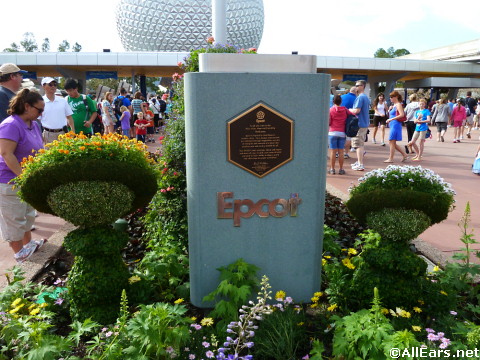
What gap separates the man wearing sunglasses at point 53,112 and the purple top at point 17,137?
2.95 metres

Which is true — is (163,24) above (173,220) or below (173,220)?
above

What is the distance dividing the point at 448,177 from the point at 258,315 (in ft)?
26.5

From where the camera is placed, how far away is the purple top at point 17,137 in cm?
448

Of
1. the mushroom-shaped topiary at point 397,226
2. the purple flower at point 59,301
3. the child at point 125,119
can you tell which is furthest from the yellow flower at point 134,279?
the child at point 125,119

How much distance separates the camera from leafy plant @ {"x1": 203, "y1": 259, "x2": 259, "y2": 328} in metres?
3.17

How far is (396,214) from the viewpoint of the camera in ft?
11.0

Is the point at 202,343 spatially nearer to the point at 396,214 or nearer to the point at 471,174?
the point at 396,214

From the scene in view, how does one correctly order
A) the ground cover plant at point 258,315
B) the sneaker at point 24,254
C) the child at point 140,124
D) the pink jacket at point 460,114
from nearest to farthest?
the ground cover plant at point 258,315, the sneaker at point 24,254, the child at point 140,124, the pink jacket at point 460,114

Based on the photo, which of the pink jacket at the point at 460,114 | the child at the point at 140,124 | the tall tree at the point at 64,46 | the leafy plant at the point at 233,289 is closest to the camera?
the leafy plant at the point at 233,289

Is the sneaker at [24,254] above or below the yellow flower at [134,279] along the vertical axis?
below

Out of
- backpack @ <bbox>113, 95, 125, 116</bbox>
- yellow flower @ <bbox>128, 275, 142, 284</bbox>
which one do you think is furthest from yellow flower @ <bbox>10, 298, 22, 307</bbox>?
backpack @ <bbox>113, 95, 125, 116</bbox>

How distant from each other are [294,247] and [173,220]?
6.15 feet

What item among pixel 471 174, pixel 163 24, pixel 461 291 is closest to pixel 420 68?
pixel 163 24

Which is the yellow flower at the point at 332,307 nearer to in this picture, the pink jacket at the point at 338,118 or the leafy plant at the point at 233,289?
the leafy plant at the point at 233,289
